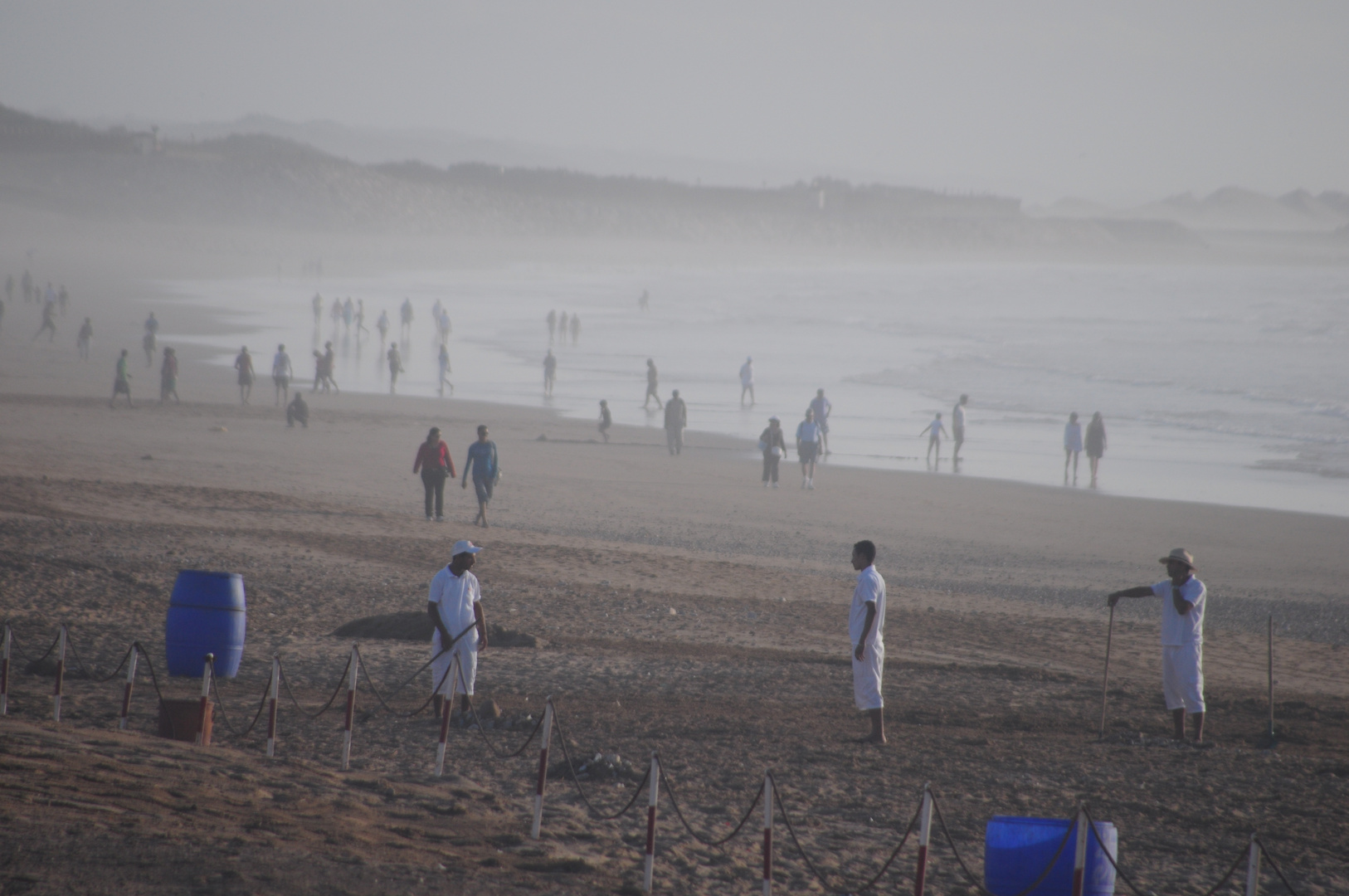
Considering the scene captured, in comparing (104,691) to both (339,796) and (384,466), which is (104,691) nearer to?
(339,796)

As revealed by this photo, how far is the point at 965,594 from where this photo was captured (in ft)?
45.4

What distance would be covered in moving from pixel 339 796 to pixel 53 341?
34779 mm

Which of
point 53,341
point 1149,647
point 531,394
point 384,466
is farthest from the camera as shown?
point 53,341

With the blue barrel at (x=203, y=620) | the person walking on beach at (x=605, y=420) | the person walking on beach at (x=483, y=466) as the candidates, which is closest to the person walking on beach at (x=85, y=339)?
the person walking on beach at (x=605, y=420)

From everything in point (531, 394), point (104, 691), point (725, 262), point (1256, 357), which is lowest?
point (104, 691)

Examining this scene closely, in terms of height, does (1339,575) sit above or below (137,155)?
below

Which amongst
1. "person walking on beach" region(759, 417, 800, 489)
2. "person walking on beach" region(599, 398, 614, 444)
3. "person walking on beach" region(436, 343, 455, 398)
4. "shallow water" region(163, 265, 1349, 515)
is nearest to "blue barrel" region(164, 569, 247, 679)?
"person walking on beach" region(759, 417, 800, 489)

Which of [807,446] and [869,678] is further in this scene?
[807,446]

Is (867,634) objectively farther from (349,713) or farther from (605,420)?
(605,420)

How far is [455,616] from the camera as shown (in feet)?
25.6

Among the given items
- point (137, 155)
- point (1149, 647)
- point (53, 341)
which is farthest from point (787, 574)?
point (137, 155)

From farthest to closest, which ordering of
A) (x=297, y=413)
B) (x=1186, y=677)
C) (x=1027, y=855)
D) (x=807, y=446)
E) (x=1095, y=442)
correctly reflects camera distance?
(x=297, y=413) → (x=1095, y=442) → (x=807, y=446) → (x=1186, y=677) → (x=1027, y=855)

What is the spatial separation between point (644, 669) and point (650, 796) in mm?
4556

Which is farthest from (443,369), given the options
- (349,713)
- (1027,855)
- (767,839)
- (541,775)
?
(1027,855)
